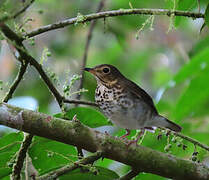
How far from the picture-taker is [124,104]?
3.80 m

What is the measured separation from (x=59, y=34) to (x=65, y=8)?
2.53 feet

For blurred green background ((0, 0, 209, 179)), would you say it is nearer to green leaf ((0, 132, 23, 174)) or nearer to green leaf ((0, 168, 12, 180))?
green leaf ((0, 132, 23, 174))

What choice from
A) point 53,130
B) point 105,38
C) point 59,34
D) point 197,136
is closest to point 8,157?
point 53,130

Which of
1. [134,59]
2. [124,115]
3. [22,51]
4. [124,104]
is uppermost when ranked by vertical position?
[134,59]

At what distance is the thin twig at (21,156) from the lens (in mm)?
2559

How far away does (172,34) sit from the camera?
8.37m

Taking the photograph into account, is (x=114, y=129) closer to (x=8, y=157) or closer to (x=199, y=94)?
(x=199, y=94)

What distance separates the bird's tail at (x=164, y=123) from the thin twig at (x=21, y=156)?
1437 millimetres

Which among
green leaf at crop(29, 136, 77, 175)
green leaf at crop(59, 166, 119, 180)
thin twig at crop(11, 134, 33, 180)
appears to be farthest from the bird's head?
thin twig at crop(11, 134, 33, 180)

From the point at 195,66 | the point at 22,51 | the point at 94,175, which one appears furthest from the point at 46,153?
the point at 195,66

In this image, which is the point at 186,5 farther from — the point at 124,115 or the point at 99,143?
the point at 124,115

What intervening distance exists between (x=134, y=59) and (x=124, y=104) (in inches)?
163

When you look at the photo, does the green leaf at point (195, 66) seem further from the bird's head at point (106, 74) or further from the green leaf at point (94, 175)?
the green leaf at point (94, 175)

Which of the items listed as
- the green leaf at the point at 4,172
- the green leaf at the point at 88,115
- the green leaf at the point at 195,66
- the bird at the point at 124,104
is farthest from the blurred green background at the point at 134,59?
the green leaf at the point at 4,172
